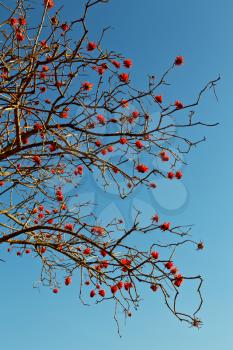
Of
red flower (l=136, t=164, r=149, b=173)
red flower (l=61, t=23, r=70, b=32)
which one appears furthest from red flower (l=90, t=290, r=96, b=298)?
red flower (l=61, t=23, r=70, b=32)

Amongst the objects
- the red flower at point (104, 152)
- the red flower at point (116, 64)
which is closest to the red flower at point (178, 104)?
the red flower at point (116, 64)

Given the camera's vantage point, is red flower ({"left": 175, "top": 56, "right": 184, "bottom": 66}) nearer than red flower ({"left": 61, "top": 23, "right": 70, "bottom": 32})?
Yes

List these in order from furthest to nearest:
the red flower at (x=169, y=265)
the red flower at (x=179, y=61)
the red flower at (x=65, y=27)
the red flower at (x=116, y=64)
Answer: the red flower at (x=65, y=27) → the red flower at (x=116, y=64) → the red flower at (x=179, y=61) → the red flower at (x=169, y=265)


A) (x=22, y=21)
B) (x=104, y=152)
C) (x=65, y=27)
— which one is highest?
(x=22, y=21)

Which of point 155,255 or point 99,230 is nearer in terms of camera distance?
point 155,255

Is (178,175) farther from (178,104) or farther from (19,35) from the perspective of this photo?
(19,35)

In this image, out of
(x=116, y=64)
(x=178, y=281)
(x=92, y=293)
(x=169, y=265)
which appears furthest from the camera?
(x=92, y=293)

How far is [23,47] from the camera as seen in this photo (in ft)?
16.9

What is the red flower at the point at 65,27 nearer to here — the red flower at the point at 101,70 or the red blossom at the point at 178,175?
the red flower at the point at 101,70

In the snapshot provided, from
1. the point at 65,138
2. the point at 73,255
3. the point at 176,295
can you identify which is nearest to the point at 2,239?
the point at 73,255

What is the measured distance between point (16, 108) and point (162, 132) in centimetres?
169

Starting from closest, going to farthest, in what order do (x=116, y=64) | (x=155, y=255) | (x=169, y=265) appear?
(x=169, y=265) < (x=155, y=255) < (x=116, y=64)

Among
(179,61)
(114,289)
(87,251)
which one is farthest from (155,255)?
(179,61)

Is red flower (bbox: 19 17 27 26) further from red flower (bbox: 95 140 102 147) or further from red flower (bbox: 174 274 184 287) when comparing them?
red flower (bbox: 174 274 184 287)
